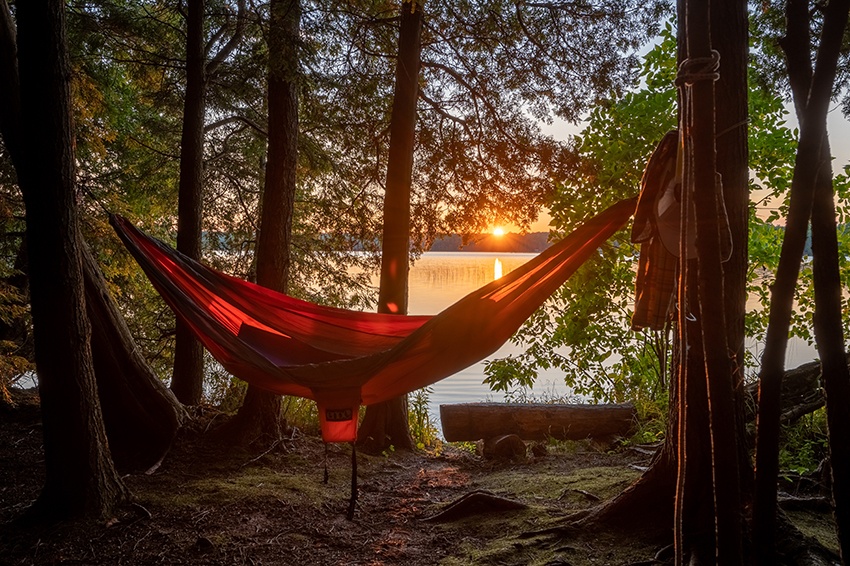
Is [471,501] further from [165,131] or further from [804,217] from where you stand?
[165,131]

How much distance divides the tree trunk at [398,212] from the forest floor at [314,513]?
44 centimetres

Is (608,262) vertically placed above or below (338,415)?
above

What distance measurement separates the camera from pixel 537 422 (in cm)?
383

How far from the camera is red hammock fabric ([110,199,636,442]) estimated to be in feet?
6.68

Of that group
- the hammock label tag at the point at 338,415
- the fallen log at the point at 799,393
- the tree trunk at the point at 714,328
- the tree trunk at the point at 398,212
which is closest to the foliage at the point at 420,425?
the tree trunk at the point at 398,212

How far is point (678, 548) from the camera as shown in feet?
3.22

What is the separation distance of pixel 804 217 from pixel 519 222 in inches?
140

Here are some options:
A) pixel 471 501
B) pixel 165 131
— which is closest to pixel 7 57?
pixel 471 501

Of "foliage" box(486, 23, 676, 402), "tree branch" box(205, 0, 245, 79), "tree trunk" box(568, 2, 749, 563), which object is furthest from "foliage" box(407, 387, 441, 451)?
"tree branch" box(205, 0, 245, 79)

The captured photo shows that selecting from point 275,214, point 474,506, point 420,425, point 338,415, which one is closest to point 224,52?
point 275,214

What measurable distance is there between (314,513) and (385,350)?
0.76 metres

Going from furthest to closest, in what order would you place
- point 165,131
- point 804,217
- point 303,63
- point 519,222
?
point 165,131
point 519,222
point 303,63
point 804,217

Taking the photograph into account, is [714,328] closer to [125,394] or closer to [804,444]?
[804,444]

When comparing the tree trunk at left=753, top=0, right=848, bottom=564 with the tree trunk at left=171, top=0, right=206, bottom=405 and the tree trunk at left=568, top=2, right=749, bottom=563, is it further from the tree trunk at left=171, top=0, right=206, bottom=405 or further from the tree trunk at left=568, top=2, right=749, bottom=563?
the tree trunk at left=171, top=0, right=206, bottom=405
